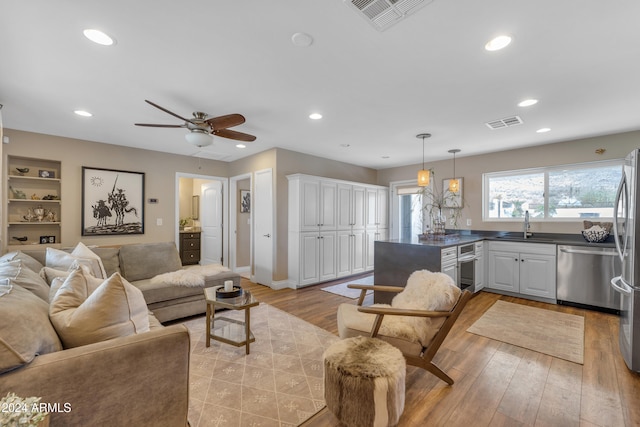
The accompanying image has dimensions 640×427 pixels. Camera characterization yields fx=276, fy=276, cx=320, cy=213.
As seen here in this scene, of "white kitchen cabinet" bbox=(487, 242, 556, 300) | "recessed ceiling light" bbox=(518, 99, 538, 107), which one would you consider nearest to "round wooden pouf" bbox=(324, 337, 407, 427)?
"recessed ceiling light" bbox=(518, 99, 538, 107)

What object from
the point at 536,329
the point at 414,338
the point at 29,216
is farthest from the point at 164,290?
the point at 536,329

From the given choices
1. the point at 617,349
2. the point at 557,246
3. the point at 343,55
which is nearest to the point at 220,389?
the point at 343,55

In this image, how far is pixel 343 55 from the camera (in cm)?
206

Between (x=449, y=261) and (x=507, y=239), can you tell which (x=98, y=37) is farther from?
(x=507, y=239)

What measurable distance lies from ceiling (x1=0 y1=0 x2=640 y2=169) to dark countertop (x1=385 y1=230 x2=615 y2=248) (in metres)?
1.54

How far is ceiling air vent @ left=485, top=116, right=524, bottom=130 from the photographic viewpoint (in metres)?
3.34

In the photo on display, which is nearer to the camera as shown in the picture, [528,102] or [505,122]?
[528,102]

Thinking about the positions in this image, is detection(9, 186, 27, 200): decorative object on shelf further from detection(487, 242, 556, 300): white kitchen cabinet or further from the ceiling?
detection(487, 242, 556, 300): white kitchen cabinet

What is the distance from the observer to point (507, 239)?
4402mm

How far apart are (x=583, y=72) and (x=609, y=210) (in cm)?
291

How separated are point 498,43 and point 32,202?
232 inches

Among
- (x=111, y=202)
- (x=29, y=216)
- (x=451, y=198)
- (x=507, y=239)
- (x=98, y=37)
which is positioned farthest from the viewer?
(x=451, y=198)

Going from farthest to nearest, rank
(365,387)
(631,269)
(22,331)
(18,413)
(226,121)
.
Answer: (226,121)
(631,269)
(365,387)
(22,331)
(18,413)

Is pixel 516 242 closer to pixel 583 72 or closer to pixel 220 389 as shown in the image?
pixel 583 72
